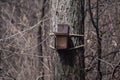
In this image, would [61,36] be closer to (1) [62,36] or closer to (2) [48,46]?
(1) [62,36]

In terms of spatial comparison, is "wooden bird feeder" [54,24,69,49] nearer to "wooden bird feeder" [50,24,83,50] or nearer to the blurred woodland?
"wooden bird feeder" [50,24,83,50]

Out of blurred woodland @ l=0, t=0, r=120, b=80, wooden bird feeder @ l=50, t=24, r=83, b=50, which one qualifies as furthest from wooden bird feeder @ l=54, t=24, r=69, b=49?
blurred woodland @ l=0, t=0, r=120, b=80

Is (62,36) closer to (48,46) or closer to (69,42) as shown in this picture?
(69,42)

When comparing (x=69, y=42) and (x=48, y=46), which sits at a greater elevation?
(x=69, y=42)

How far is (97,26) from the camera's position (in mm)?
8203

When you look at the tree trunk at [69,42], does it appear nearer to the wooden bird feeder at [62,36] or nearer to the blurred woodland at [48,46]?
the wooden bird feeder at [62,36]

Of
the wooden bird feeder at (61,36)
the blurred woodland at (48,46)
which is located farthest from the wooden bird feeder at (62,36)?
the blurred woodland at (48,46)

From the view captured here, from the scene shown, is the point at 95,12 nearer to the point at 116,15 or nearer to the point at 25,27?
the point at 116,15

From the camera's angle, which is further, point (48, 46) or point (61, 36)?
point (48, 46)

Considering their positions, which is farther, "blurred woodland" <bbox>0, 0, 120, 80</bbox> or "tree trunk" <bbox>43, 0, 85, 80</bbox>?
"blurred woodland" <bbox>0, 0, 120, 80</bbox>

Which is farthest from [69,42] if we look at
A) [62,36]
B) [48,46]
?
[48,46]

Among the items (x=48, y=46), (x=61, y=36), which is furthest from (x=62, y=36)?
(x=48, y=46)

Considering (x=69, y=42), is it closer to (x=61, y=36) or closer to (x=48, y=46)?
(x=61, y=36)

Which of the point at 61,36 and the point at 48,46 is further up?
the point at 61,36
